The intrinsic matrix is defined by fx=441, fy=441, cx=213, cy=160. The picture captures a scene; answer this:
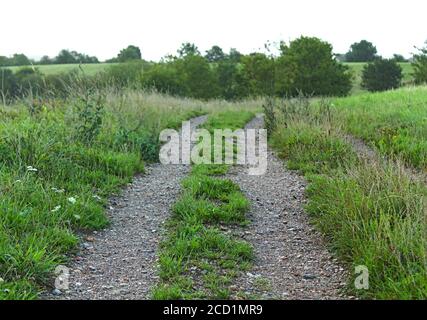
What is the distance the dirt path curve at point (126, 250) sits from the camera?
12.2 ft

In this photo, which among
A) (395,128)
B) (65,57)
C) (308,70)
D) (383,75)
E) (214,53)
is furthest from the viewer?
(214,53)

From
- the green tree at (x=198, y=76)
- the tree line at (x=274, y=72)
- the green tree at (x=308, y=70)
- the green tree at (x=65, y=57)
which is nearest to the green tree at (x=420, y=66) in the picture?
the tree line at (x=274, y=72)

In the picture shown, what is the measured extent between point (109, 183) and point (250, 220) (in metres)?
2.35

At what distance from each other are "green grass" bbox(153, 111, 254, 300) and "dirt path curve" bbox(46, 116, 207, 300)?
0.16 meters

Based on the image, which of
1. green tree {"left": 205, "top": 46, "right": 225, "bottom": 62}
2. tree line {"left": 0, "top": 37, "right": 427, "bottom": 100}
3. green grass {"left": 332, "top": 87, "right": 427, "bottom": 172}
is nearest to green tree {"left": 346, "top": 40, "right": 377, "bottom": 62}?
green tree {"left": 205, "top": 46, "right": 225, "bottom": 62}

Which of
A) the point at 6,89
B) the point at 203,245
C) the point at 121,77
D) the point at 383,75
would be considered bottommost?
the point at 203,245

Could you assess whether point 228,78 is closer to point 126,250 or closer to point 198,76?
point 198,76

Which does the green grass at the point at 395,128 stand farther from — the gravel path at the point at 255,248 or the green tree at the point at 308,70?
the green tree at the point at 308,70

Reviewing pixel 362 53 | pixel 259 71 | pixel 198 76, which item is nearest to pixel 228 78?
pixel 198 76

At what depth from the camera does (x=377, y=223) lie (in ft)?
13.2

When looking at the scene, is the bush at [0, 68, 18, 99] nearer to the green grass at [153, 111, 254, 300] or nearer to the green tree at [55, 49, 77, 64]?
the green grass at [153, 111, 254, 300]

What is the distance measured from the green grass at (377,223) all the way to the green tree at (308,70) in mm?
35103

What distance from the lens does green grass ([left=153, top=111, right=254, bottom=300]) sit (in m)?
3.66

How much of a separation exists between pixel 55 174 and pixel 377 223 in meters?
4.22
